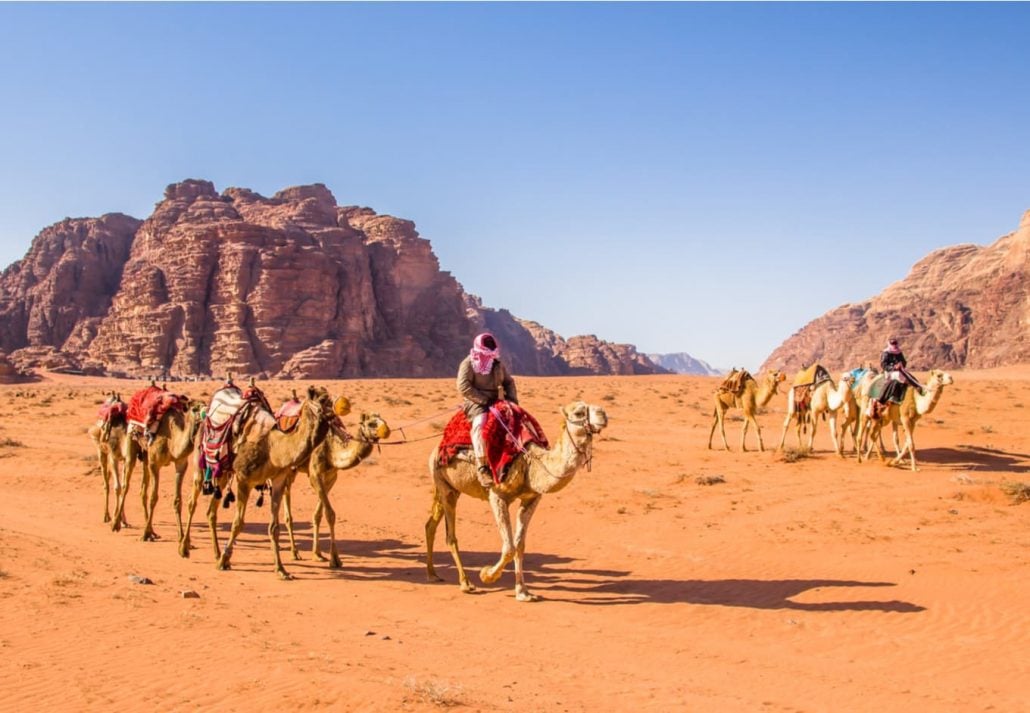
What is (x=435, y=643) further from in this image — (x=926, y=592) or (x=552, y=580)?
(x=926, y=592)

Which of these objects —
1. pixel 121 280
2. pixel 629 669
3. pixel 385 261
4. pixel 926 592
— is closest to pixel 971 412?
pixel 926 592

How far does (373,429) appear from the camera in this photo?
10.5 m

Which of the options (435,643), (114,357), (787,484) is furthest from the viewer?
(114,357)

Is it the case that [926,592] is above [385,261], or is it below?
below

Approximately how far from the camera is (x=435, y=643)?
8258 millimetres

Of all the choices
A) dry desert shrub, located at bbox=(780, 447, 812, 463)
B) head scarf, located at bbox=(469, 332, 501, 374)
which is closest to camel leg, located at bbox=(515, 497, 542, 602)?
head scarf, located at bbox=(469, 332, 501, 374)

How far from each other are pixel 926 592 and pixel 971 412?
2904 cm

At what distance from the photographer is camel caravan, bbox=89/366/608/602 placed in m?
9.94

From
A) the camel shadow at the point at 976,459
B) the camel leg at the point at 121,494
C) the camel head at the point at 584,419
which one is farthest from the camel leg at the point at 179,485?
the camel shadow at the point at 976,459

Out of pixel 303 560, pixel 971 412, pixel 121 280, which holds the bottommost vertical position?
pixel 303 560

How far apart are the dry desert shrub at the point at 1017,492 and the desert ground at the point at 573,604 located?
247mm

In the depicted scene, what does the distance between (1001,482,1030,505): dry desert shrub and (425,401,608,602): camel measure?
10.8 m

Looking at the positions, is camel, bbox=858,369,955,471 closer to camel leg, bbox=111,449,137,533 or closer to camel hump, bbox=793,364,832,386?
camel hump, bbox=793,364,832,386

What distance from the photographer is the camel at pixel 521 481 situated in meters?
9.38
